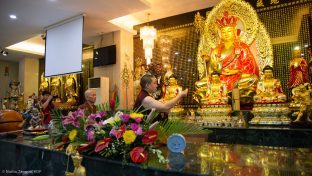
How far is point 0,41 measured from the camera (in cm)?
636

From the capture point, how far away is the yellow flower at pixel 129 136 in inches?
40.0

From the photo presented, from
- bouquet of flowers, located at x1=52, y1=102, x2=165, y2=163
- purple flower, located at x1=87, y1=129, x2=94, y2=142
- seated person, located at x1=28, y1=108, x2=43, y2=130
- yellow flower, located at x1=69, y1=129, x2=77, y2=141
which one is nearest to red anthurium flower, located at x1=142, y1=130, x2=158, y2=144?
bouquet of flowers, located at x1=52, y1=102, x2=165, y2=163

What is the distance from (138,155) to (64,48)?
4610 mm

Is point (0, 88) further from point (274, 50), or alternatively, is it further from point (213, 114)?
point (274, 50)

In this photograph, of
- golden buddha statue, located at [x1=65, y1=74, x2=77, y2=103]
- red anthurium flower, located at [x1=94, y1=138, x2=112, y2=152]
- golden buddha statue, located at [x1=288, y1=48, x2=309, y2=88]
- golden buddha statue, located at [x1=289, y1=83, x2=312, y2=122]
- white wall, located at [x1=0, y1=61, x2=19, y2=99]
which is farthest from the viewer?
white wall, located at [x1=0, y1=61, x2=19, y2=99]

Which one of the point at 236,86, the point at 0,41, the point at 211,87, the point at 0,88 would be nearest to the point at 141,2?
the point at 211,87

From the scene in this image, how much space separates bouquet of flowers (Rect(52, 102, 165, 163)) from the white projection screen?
364cm

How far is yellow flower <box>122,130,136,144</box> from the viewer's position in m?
1.02

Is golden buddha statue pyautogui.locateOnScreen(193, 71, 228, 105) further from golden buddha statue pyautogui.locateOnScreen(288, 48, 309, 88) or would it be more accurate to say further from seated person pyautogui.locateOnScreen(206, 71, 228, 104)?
golden buddha statue pyautogui.locateOnScreen(288, 48, 309, 88)

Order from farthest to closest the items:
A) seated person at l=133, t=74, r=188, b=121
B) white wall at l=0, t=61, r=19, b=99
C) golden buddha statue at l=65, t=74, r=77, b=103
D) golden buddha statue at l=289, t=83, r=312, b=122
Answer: white wall at l=0, t=61, r=19, b=99, golden buddha statue at l=65, t=74, r=77, b=103, golden buddha statue at l=289, t=83, r=312, b=122, seated person at l=133, t=74, r=188, b=121

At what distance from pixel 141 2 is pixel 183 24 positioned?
54.3 inches

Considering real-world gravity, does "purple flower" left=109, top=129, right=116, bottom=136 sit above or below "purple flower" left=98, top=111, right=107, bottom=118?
below

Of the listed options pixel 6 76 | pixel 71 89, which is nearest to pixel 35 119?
pixel 71 89

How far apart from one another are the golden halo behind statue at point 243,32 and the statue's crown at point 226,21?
0.06m
